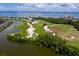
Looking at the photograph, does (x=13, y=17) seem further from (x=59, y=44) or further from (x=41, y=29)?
(x=59, y=44)

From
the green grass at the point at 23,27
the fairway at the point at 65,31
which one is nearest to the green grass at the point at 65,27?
the fairway at the point at 65,31

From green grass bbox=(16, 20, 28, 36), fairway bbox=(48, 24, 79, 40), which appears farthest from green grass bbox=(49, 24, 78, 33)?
green grass bbox=(16, 20, 28, 36)

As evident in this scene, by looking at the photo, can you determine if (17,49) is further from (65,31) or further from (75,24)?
(75,24)

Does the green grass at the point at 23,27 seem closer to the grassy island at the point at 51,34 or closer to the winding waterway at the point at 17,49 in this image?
the grassy island at the point at 51,34

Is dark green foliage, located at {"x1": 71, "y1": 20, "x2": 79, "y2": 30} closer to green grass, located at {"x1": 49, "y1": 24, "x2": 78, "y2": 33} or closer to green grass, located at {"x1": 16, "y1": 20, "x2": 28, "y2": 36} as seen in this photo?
green grass, located at {"x1": 49, "y1": 24, "x2": 78, "y2": 33}

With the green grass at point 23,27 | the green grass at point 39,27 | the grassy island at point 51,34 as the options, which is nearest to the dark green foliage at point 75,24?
the grassy island at point 51,34

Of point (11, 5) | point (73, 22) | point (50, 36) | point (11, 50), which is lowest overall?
point (11, 50)

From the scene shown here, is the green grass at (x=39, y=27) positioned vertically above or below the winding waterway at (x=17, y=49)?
above

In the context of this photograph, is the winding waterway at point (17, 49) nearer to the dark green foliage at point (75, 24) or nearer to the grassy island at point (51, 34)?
the grassy island at point (51, 34)

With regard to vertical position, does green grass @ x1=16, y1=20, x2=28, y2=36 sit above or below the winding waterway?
above

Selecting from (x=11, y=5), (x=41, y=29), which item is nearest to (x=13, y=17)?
(x=11, y=5)

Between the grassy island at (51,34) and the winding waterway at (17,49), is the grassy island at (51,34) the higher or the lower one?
the higher one
